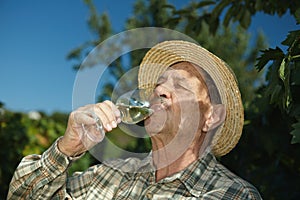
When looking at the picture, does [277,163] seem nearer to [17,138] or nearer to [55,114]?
[17,138]

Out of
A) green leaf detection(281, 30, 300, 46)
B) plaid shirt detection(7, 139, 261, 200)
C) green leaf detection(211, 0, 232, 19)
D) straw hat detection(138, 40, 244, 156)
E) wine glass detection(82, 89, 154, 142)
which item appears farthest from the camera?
green leaf detection(211, 0, 232, 19)

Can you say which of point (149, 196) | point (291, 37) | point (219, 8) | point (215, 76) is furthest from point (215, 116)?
point (219, 8)

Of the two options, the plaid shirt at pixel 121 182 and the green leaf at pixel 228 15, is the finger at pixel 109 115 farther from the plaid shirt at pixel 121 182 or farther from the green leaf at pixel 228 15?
the green leaf at pixel 228 15

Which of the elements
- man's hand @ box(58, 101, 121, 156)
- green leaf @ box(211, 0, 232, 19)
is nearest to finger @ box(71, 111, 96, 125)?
man's hand @ box(58, 101, 121, 156)

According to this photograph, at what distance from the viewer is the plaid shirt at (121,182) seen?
1755 millimetres

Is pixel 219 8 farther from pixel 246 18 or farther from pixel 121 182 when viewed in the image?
pixel 121 182

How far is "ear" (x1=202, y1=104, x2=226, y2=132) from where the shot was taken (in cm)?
192

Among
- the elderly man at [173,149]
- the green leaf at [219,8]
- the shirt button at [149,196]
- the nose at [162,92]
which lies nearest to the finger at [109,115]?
the elderly man at [173,149]

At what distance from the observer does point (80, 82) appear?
1524 millimetres

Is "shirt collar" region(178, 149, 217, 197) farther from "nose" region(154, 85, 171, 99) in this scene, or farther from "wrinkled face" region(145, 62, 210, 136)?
"nose" region(154, 85, 171, 99)

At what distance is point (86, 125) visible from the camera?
1681mm

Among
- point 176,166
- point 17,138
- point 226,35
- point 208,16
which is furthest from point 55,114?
point 176,166

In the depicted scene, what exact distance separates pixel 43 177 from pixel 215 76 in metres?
0.79

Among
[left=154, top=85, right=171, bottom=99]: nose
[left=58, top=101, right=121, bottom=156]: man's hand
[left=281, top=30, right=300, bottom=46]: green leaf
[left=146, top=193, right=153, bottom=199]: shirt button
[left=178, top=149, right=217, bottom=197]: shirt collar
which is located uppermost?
[left=281, top=30, right=300, bottom=46]: green leaf
